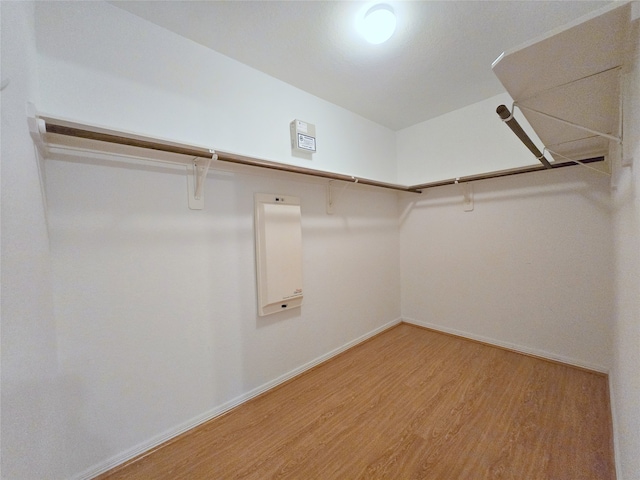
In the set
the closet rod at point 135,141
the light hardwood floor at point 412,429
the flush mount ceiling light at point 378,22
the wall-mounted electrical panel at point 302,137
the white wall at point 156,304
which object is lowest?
the light hardwood floor at point 412,429

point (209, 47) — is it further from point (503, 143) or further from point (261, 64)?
point (503, 143)

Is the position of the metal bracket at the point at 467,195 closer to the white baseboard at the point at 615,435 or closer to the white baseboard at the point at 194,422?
the white baseboard at the point at 615,435

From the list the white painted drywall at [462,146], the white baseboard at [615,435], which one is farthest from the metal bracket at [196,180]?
the white baseboard at [615,435]

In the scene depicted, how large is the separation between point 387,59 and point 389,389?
2.66 metres

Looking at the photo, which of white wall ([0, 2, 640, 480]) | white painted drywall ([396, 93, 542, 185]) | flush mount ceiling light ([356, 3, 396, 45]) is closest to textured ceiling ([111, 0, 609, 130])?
flush mount ceiling light ([356, 3, 396, 45])

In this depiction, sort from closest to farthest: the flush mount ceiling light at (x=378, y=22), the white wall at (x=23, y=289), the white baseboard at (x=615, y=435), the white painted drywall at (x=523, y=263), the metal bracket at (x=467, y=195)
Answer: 1. the white wall at (x=23, y=289)
2. the white baseboard at (x=615, y=435)
3. the flush mount ceiling light at (x=378, y=22)
4. the white painted drywall at (x=523, y=263)
5. the metal bracket at (x=467, y=195)

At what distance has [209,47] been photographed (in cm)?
171

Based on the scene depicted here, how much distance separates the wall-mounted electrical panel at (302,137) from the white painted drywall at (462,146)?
62.9 inches

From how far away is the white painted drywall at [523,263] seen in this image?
2.06 metres

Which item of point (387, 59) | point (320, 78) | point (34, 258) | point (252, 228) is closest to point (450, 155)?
point (387, 59)

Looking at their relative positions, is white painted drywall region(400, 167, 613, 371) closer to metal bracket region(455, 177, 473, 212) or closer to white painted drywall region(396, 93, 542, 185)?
metal bracket region(455, 177, 473, 212)

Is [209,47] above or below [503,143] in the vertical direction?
above

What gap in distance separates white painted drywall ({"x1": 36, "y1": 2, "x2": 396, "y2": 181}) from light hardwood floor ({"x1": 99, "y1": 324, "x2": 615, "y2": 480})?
197cm

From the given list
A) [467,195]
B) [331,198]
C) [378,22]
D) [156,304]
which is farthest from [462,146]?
[156,304]
